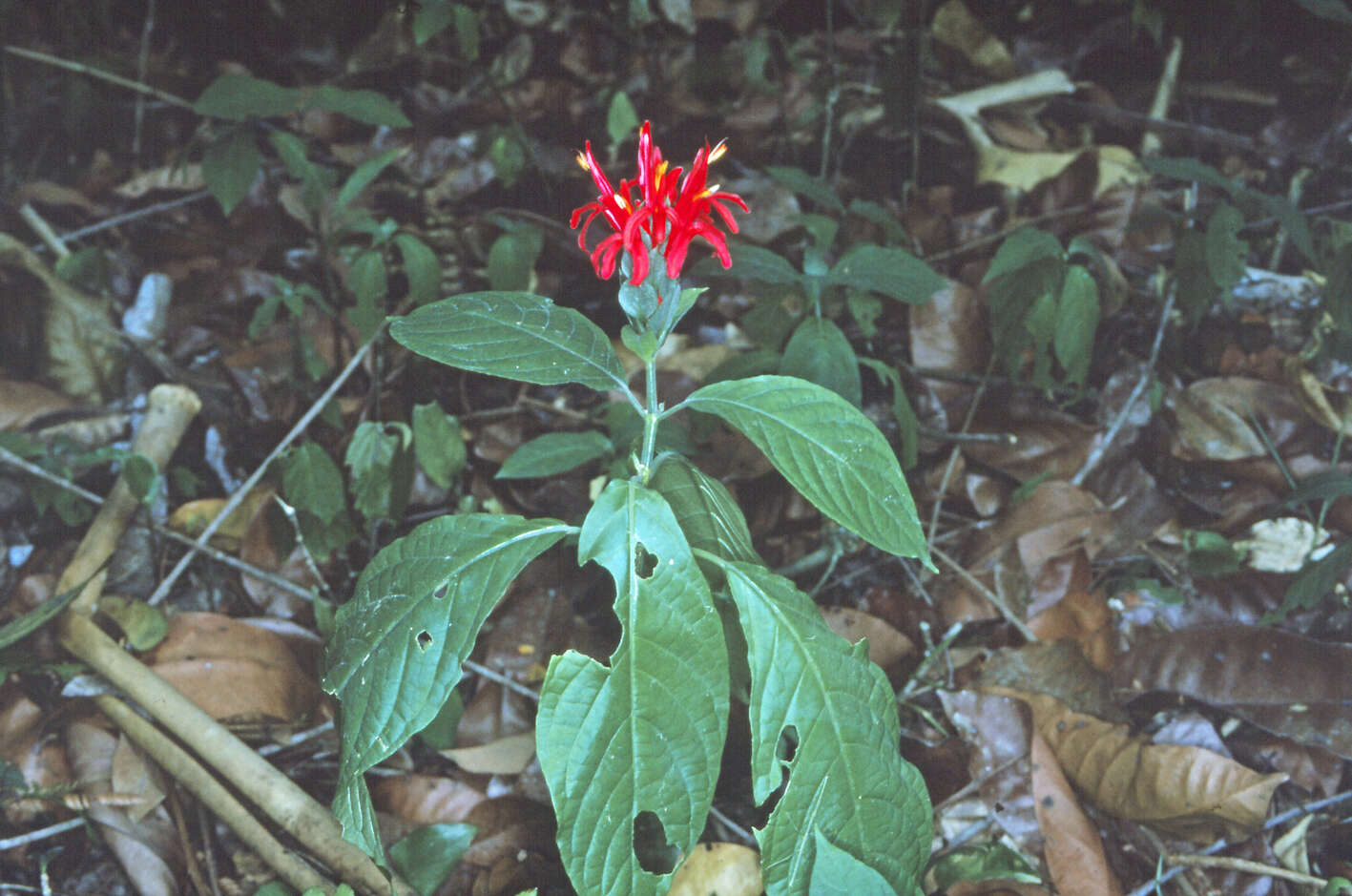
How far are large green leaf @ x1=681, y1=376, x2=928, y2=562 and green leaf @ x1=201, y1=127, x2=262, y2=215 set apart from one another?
1605 millimetres

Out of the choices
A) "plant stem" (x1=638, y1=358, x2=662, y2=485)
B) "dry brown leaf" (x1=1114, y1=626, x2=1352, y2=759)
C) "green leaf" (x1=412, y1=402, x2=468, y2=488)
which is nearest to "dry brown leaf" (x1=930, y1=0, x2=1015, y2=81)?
"dry brown leaf" (x1=1114, y1=626, x2=1352, y2=759)

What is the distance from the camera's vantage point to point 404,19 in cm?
345

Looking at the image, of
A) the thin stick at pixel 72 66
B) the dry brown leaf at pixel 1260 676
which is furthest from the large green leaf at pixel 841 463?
the thin stick at pixel 72 66

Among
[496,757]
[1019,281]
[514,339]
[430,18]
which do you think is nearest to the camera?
[514,339]

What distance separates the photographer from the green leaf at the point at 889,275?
6.02ft

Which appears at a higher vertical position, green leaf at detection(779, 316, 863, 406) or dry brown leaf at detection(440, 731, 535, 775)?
green leaf at detection(779, 316, 863, 406)

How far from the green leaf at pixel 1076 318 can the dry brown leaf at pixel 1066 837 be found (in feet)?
2.74

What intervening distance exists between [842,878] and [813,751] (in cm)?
16

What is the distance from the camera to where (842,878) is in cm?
117

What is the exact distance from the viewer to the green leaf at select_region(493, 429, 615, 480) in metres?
1.79

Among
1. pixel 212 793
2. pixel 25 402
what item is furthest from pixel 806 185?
pixel 25 402

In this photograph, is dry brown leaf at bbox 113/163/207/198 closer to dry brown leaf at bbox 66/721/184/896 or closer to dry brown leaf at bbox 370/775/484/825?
dry brown leaf at bbox 66/721/184/896

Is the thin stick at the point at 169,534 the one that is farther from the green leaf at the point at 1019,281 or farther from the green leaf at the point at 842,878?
the green leaf at the point at 1019,281

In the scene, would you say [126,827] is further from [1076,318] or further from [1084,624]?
[1076,318]
